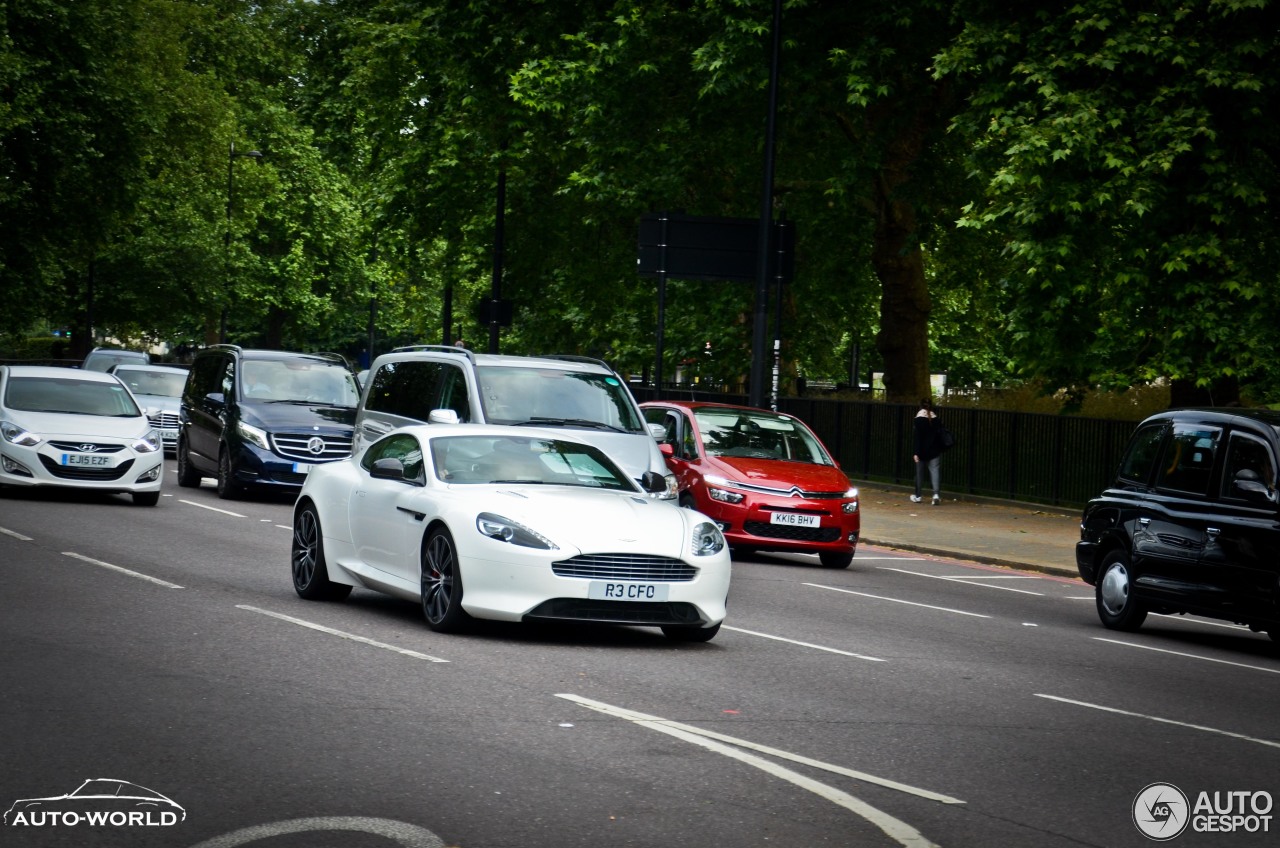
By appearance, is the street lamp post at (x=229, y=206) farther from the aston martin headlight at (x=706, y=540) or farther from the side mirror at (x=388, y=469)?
the aston martin headlight at (x=706, y=540)

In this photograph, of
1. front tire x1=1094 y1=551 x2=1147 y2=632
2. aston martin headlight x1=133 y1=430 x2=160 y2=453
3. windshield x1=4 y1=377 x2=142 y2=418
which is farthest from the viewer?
windshield x1=4 y1=377 x2=142 y2=418

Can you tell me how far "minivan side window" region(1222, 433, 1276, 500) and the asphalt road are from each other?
129cm

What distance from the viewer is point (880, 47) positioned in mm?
27781

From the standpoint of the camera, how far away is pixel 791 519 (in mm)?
19453

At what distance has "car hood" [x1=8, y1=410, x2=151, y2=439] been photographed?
72.7ft

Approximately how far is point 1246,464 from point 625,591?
5.57 m

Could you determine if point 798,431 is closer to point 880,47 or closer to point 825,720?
point 880,47

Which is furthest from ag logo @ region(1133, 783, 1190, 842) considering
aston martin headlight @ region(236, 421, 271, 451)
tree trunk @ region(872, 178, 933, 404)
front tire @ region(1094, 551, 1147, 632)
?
tree trunk @ region(872, 178, 933, 404)

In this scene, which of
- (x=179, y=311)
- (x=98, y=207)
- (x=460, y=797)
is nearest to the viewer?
(x=460, y=797)

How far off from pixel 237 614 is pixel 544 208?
28912 millimetres

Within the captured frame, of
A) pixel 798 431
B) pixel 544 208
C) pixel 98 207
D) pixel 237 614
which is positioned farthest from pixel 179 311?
pixel 237 614

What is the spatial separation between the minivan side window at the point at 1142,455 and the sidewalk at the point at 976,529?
5462 millimetres

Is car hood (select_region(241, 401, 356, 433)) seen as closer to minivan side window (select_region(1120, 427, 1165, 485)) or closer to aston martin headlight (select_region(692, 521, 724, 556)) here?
minivan side window (select_region(1120, 427, 1165, 485))

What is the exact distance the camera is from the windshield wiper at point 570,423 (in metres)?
17.5
